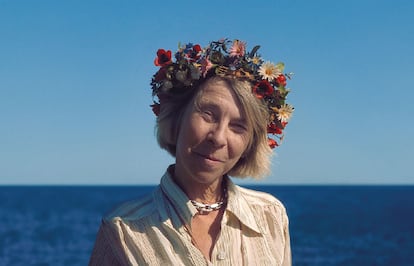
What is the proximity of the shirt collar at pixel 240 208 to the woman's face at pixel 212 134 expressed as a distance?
206mm

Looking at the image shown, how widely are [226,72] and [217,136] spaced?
0.32 m

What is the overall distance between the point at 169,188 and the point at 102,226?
1.12 ft

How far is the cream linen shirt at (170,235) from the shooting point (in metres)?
3.14

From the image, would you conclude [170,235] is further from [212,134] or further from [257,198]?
[257,198]

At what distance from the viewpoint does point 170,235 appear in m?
3.18

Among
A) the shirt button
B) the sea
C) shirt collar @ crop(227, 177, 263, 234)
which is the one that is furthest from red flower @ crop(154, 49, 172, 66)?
the sea

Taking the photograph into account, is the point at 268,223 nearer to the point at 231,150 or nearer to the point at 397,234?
the point at 231,150

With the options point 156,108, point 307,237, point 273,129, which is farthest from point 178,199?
point 307,237

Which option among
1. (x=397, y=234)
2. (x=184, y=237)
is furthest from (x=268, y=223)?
(x=397, y=234)

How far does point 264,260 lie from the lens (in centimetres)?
334

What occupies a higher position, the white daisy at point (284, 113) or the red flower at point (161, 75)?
the red flower at point (161, 75)

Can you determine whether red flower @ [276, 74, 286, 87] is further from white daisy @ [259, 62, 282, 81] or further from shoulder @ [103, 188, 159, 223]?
shoulder @ [103, 188, 159, 223]

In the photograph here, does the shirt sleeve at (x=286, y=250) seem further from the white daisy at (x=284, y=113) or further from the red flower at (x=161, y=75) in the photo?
the red flower at (x=161, y=75)

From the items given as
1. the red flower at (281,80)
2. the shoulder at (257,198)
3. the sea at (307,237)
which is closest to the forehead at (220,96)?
the red flower at (281,80)
